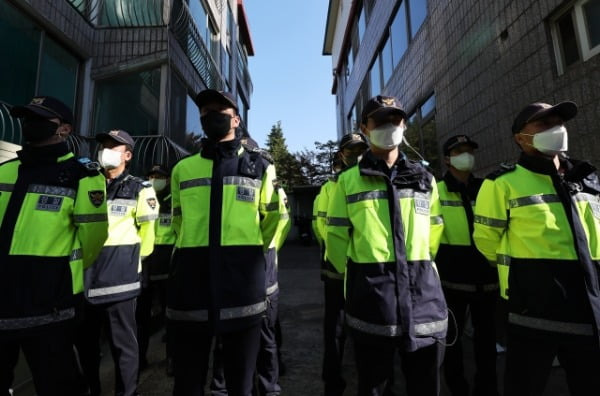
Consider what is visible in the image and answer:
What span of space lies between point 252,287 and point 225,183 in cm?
64

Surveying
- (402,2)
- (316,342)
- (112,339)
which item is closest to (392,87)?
(402,2)

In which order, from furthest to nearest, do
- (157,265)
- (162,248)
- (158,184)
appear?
1. (158,184)
2. (162,248)
3. (157,265)

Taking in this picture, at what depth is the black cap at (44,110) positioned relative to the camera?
6.65 feet

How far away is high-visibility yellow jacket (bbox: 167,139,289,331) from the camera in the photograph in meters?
1.90

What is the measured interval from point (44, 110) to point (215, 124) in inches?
40.8

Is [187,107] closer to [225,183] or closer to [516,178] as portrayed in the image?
[225,183]

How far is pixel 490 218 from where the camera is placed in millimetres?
2164

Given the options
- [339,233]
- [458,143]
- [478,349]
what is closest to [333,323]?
[478,349]

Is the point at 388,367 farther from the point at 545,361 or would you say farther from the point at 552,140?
the point at 552,140

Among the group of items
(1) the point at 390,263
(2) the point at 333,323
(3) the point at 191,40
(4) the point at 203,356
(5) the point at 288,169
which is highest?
(5) the point at 288,169

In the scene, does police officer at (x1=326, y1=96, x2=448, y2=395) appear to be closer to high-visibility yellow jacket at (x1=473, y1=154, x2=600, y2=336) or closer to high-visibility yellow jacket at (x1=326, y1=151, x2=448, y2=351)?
high-visibility yellow jacket at (x1=326, y1=151, x2=448, y2=351)

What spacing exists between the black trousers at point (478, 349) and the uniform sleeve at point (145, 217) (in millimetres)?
2728

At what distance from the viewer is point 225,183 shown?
6.70 feet

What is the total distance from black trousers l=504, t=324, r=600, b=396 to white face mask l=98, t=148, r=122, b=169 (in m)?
3.21
